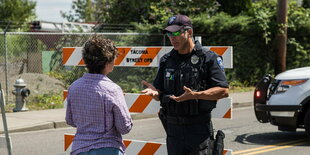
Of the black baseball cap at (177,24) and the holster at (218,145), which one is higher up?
the black baseball cap at (177,24)

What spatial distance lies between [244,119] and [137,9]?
11.2 meters

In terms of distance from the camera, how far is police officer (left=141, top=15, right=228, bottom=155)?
4367mm

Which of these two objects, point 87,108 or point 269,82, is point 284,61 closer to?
point 269,82

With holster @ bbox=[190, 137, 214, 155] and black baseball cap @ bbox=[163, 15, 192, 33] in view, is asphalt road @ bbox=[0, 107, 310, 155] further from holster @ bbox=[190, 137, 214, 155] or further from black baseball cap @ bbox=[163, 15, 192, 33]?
black baseball cap @ bbox=[163, 15, 192, 33]

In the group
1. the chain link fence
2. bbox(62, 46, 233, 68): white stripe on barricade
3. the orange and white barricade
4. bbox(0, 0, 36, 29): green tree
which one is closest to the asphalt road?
bbox(62, 46, 233, 68): white stripe on barricade

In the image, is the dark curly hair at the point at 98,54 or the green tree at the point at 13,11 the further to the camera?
the green tree at the point at 13,11

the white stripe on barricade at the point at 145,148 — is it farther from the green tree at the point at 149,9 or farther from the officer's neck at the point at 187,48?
the green tree at the point at 149,9

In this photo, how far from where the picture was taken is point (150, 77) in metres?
17.5

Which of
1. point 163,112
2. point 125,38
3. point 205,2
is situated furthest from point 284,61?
point 163,112

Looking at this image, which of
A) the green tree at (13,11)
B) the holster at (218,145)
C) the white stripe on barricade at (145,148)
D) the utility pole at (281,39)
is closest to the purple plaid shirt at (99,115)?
the holster at (218,145)

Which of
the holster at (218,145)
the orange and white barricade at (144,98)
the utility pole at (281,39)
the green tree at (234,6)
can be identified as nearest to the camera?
the holster at (218,145)

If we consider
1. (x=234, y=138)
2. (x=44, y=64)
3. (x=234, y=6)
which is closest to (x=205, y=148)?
(x=234, y=138)

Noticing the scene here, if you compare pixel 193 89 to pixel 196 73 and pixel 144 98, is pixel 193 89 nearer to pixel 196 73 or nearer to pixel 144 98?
pixel 196 73

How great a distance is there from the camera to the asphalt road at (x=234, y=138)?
8.64 metres
